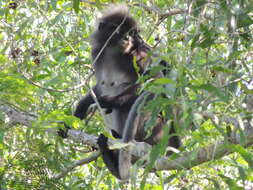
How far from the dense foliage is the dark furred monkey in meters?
0.21

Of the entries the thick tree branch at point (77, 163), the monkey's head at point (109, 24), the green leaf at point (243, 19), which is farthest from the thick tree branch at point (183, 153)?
the monkey's head at point (109, 24)

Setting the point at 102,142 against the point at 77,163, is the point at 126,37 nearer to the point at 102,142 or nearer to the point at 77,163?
the point at 102,142

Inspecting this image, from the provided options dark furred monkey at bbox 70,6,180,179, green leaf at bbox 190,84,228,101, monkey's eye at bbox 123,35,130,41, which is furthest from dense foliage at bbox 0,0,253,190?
monkey's eye at bbox 123,35,130,41

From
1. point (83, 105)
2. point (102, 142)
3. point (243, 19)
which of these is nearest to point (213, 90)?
point (243, 19)

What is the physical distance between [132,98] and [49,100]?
0.85 m

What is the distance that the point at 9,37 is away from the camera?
3.87 meters

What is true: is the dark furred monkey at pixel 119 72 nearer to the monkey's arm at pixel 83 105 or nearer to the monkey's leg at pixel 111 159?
the monkey's arm at pixel 83 105

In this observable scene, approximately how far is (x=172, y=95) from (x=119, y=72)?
302 centimetres

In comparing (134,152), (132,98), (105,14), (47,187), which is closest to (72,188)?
(47,187)

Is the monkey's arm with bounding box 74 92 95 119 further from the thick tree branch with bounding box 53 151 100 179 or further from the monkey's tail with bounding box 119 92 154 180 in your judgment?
the monkey's tail with bounding box 119 92 154 180

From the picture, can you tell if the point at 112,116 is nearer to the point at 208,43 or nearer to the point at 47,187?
the point at 47,187

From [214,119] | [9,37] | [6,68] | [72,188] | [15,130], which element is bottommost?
[72,188]

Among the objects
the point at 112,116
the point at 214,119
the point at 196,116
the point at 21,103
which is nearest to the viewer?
the point at 196,116

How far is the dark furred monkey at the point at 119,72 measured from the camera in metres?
4.43
